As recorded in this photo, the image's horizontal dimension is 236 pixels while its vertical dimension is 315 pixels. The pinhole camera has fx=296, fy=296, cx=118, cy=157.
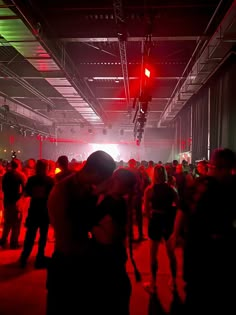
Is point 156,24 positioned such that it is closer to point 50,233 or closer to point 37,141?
point 50,233

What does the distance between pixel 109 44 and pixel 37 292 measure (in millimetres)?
6622

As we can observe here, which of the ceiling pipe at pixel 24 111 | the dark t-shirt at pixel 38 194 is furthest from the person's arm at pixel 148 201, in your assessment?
the ceiling pipe at pixel 24 111

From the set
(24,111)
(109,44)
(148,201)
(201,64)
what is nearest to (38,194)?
(148,201)

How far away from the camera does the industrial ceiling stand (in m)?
5.83

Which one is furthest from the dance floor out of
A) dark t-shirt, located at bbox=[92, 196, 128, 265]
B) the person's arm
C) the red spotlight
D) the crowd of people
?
the red spotlight

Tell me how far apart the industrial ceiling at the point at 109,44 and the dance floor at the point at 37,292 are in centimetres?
418

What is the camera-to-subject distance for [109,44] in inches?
323

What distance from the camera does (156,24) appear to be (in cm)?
685

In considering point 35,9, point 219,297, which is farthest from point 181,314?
point 35,9

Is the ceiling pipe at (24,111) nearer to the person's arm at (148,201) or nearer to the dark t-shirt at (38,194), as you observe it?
the dark t-shirt at (38,194)

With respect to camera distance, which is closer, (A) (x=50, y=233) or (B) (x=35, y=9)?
(B) (x=35, y=9)

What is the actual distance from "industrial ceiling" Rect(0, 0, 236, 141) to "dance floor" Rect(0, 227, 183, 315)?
418 centimetres

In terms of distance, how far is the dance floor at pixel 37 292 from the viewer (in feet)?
10.9

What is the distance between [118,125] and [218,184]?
20.0m
